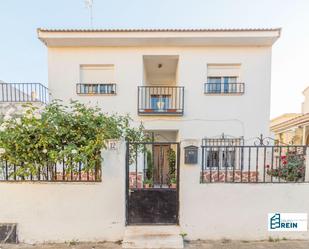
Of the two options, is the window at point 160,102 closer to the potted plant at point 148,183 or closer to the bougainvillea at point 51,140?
the potted plant at point 148,183

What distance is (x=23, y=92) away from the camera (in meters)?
7.65

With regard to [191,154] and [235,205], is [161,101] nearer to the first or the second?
[191,154]

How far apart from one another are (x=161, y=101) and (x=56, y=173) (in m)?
5.45

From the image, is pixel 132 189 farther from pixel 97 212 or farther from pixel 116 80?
pixel 116 80

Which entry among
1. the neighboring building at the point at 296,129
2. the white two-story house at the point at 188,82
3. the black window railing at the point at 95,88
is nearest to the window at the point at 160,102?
the white two-story house at the point at 188,82

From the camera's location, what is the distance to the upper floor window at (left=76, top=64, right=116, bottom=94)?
7891 millimetres

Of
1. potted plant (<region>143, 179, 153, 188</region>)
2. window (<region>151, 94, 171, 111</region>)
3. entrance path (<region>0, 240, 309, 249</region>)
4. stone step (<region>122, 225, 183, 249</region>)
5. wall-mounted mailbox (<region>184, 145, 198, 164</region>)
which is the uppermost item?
window (<region>151, 94, 171, 111</region>)

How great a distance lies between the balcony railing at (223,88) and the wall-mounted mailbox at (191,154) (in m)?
4.59

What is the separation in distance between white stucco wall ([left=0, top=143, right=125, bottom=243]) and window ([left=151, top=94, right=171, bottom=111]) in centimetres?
457

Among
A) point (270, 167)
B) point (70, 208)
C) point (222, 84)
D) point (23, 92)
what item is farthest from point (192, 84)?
point (23, 92)

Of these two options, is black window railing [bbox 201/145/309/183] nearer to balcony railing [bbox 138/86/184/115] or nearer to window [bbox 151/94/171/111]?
balcony railing [bbox 138/86/184/115]

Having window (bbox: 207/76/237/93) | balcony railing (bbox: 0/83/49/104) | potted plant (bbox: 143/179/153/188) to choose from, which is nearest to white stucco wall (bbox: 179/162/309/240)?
potted plant (bbox: 143/179/153/188)

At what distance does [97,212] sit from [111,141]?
156 cm

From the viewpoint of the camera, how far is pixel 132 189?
13.0 ft
